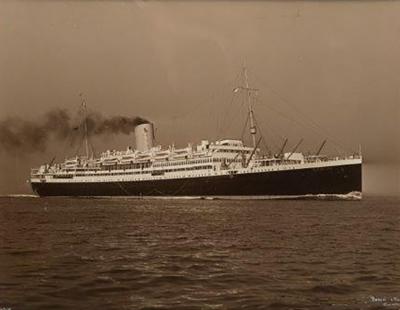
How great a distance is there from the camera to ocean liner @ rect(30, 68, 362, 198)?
152 ft

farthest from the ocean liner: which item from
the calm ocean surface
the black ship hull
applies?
the calm ocean surface

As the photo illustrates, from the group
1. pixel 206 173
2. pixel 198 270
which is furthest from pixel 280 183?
pixel 198 270

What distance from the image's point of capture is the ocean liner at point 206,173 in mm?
46219

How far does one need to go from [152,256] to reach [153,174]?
45.9 meters

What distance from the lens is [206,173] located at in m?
51.3

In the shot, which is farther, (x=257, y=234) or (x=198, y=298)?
(x=257, y=234)

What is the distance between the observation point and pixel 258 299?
830 cm

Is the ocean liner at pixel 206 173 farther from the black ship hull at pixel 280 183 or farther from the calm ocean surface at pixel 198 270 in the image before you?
the calm ocean surface at pixel 198 270

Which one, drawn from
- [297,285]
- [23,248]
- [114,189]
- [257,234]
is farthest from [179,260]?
[114,189]

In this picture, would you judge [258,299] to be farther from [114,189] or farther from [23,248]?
[114,189]

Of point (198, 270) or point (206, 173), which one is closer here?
point (198, 270)

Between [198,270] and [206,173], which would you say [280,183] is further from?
[198,270]

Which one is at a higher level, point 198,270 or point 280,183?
point 280,183

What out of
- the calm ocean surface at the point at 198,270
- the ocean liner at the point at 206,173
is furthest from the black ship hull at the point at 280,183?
the calm ocean surface at the point at 198,270
